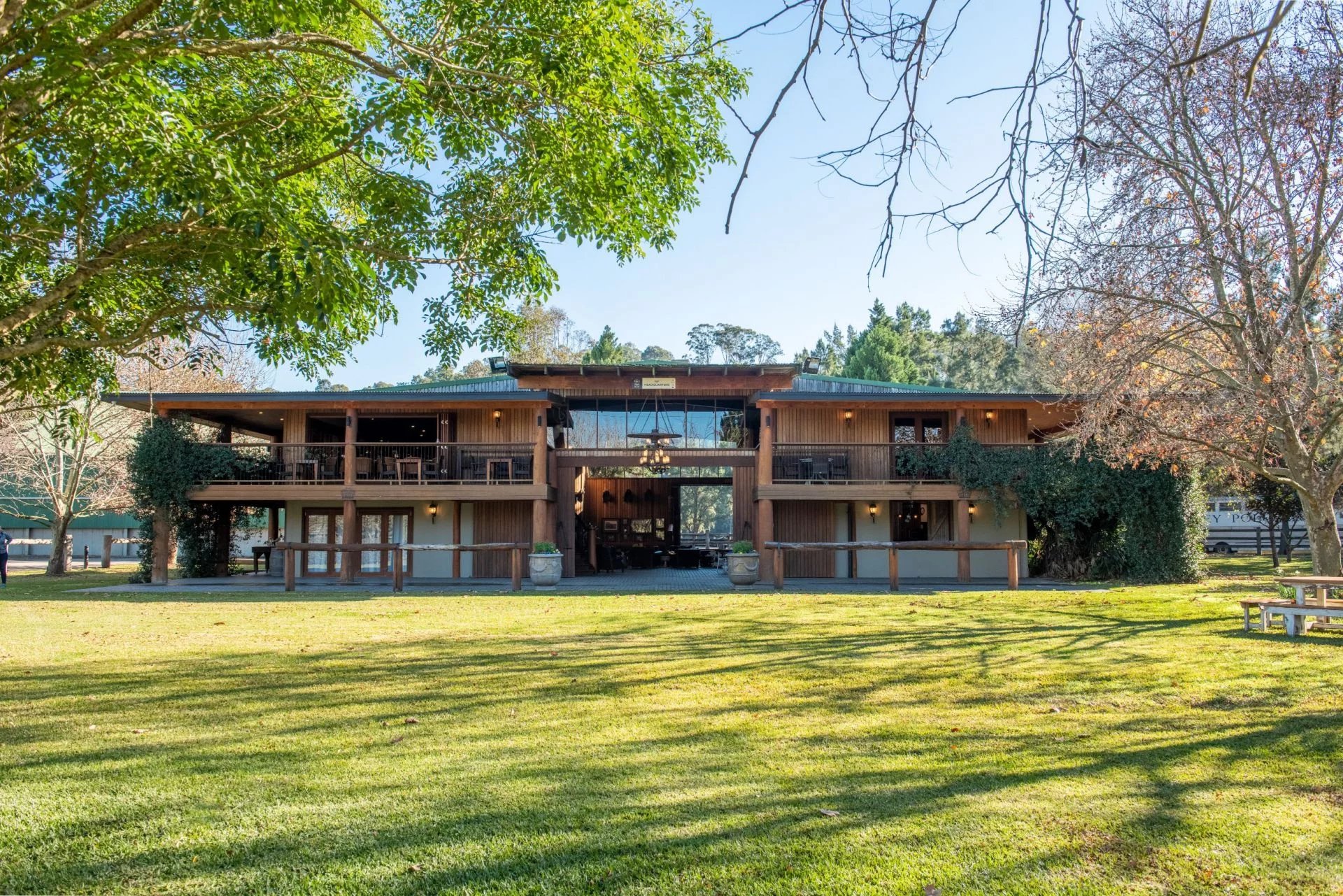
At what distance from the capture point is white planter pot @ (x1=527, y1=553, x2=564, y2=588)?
1830 centimetres

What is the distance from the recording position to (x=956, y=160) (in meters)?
2.94

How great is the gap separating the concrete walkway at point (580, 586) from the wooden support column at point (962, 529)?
324 mm

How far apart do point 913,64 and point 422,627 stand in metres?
9.18

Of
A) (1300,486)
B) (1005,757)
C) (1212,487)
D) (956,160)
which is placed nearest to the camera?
(956,160)

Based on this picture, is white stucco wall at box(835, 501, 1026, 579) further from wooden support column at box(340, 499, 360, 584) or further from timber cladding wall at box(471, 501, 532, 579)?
wooden support column at box(340, 499, 360, 584)

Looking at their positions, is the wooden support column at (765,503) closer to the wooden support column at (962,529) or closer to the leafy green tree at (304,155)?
the wooden support column at (962,529)

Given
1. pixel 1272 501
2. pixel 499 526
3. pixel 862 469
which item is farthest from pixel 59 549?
pixel 1272 501

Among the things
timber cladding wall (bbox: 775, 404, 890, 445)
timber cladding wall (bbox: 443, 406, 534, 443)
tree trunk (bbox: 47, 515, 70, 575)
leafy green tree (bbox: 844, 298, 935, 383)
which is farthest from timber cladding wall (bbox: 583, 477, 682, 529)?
tree trunk (bbox: 47, 515, 70, 575)

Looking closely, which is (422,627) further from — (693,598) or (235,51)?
(235,51)

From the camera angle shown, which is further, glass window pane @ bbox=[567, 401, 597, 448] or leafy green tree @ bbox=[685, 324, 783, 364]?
leafy green tree @ bbox=[685, 324, 783, 364]

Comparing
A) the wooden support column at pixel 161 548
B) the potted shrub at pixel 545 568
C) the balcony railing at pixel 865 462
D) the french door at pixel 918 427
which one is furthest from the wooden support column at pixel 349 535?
the french door at pixel 918 427

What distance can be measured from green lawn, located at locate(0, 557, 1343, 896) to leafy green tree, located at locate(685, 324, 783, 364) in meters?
58.4

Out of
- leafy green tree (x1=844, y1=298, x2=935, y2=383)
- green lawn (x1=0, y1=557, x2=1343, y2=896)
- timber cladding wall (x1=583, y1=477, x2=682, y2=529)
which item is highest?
leafy green tree (x1=844, y1=298, x2=935, y2=383)

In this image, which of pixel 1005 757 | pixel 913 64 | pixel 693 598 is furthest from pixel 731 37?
pixel 693 598
